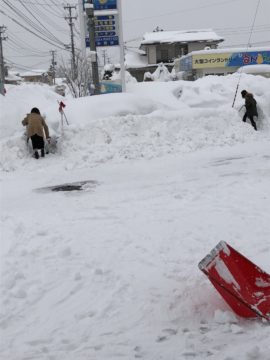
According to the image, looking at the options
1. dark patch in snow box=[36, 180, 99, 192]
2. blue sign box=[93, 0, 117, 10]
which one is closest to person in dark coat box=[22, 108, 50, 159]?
dark patch in snow box=[36, 180, 99, 192]

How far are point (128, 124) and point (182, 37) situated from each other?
125ft

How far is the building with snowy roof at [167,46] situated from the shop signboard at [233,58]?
15.6m

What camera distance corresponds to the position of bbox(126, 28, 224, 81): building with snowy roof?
4656 centimetres

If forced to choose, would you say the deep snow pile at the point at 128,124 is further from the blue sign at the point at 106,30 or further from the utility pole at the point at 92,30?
the blue sign at the point at 106,30

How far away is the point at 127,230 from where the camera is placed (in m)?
5.51

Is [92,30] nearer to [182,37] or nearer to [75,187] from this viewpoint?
[75,187]

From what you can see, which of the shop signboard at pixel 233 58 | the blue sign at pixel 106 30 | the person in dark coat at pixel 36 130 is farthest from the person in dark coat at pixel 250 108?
the shop signboard at pixel 233 58

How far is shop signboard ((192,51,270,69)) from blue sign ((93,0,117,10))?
18.1 m

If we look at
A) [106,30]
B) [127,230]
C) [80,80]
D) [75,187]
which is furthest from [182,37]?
[127,230]

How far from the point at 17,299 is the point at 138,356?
4.52 ft

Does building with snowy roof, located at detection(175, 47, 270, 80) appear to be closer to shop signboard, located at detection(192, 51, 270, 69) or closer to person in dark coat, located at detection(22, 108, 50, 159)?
shop signboard, located at detection(192, 51, 270, 69)

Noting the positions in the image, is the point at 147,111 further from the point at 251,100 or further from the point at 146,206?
the point at 146,206

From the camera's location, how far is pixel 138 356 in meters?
2.97

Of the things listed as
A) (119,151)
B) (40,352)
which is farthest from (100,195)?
(40,352)
